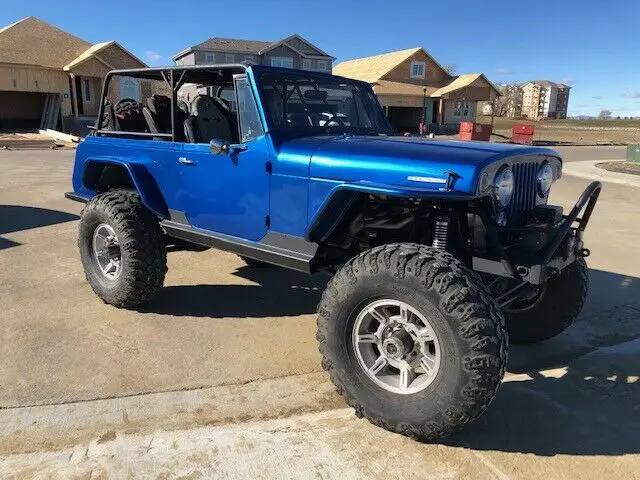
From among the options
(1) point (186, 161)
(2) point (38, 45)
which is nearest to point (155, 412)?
(1) point (186, 161)

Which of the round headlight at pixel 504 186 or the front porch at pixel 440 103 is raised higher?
the front porch at pixel 440 103

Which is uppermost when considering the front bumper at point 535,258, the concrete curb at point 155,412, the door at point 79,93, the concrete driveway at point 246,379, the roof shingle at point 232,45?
the roof shingle at point 232,45

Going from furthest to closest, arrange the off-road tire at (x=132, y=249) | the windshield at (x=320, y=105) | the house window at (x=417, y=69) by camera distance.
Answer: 1. the house window at (x=417, y=69)
2. the off-road tire at (x=132, y=249)
3. the windshield at (x=320, y=105)

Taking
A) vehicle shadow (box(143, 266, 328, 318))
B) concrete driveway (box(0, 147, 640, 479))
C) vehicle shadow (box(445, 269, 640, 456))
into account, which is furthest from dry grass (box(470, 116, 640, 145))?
concrete driveway (box(0, 147, 640, 479))

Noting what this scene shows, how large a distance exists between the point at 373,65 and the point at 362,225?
4254cm

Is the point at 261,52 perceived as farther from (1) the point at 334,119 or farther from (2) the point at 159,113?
(1) the point at 334,119

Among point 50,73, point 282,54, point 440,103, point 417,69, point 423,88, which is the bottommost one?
point 440,103

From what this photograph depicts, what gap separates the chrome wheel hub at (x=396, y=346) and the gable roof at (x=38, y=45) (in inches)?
1286

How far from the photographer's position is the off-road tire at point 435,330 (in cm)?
263

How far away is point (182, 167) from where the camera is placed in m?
4.16

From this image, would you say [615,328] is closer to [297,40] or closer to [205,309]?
[205,309]

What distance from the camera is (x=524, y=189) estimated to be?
3.37 m

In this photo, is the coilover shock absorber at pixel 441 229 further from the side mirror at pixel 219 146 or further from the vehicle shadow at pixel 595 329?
the side mirror at pixel 219 146

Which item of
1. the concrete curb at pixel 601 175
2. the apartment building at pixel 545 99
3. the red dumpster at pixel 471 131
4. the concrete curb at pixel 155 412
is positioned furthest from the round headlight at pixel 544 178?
the apartment building at pixel 545 99
